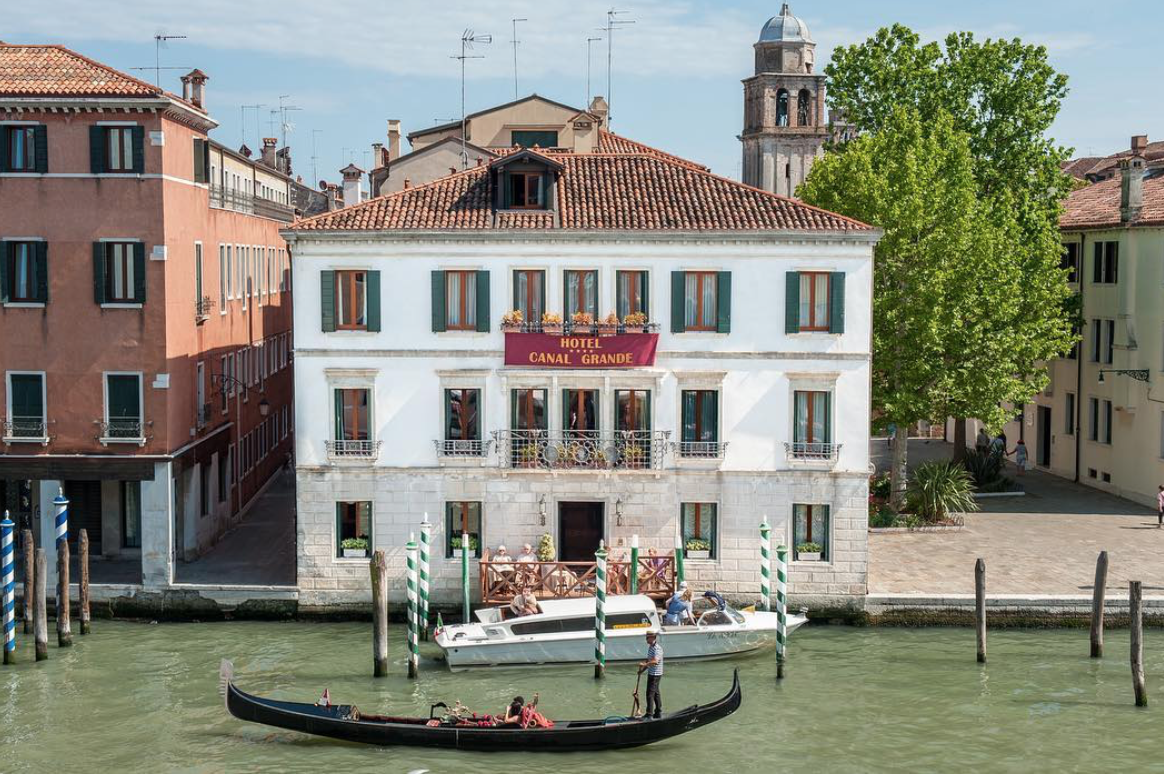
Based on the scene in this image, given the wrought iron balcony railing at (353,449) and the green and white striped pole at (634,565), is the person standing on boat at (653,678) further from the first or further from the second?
the wrought iron balcony railing at (353,449)

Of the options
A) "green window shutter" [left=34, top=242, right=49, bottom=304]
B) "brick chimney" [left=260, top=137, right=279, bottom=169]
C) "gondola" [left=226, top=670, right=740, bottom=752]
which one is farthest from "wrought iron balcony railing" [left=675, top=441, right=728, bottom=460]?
"brick chimney" [left=260, top=137, right=279, bottom=169]

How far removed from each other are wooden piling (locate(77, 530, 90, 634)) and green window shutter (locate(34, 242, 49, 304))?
5.89 metres

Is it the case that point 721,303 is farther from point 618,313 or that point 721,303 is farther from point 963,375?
point 963,375

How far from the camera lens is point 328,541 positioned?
113 feet

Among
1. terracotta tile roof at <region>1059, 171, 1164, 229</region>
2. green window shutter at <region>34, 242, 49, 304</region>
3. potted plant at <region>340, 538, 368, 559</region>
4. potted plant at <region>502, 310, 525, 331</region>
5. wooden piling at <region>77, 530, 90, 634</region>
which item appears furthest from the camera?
terracotta tile roof at <region>1059, 171, 1164, 229</region>

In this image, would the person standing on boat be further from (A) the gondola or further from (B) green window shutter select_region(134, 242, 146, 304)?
(B) green window shutter select_region(134, 242, 146, 304)

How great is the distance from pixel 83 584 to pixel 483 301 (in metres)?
11.0

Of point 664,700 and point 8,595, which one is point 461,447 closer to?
point 664,700

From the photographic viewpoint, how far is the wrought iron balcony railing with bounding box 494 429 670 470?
34219 millimetres

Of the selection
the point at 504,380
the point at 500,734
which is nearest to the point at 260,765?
the point at 500,734

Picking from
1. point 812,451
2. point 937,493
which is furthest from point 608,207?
point 937,493

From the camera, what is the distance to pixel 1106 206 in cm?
5034

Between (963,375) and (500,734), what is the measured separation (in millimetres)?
20638

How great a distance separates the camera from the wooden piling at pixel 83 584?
33.2 m
